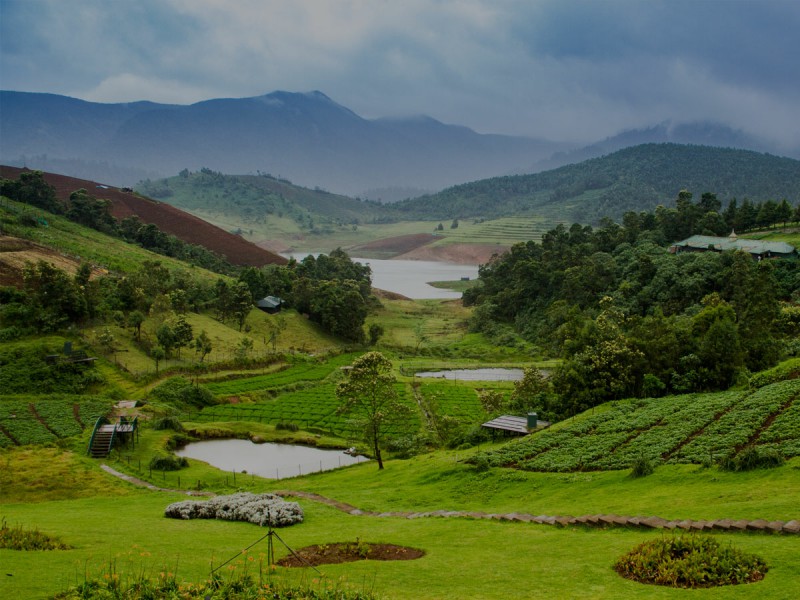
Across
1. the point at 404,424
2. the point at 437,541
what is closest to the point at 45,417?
the point at 404,424

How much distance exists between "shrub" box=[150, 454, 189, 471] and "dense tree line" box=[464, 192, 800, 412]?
25814mm

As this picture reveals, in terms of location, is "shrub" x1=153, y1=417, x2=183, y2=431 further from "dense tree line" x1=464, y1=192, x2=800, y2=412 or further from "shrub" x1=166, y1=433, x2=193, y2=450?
"dense tree line" x1=464, y1=192, x2=800, y2=412

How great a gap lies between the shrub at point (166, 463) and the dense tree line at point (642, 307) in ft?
84.7

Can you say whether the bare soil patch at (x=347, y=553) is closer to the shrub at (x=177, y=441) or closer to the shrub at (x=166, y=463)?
the shrub at (x=166, y=463)

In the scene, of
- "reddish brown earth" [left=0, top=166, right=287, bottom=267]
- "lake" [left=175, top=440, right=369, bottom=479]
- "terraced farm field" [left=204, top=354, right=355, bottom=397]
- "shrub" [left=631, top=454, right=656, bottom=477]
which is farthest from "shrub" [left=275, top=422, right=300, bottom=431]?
"reddish brown earth" [left=0, top=166, right=287, bottom=267]

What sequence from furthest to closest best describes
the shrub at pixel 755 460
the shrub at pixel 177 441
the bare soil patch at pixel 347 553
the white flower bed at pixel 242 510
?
the shrub at pixel 177 441, the shrub at pixel 755 460, the white flower bed at pixel 242 510, the bare soil patch at pixel 347 553

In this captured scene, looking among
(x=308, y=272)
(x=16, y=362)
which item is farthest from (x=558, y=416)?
(x=308, y=272)

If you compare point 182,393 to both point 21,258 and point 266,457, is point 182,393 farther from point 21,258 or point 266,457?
point 21,258

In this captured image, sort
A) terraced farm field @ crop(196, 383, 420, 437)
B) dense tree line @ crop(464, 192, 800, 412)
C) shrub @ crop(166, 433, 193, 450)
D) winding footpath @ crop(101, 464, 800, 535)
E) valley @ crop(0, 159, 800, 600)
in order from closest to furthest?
1. valley @ crop(0, 159, 800, 600)
2. winding footpath @ crop(101, 464, 800, 535)
3. shrub @ crop(166, 433, 193, 450)
4. dense tree line @ crop(464, 192, 800, 412)
5. terraced farm field @ crop(196, 383, 420, 437)

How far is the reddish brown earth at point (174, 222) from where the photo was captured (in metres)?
148

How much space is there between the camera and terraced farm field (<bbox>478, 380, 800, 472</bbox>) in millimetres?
28000

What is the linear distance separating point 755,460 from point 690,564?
12.4 meters

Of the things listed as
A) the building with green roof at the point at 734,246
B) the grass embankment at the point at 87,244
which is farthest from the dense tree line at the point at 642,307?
the grass embankment at the point at 87,244

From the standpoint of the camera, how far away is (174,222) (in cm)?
15588
